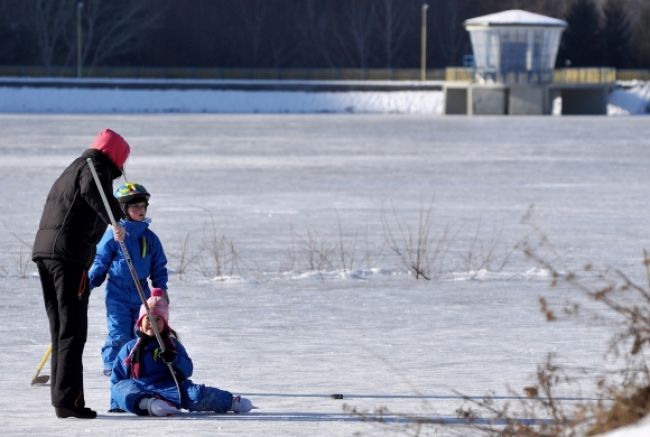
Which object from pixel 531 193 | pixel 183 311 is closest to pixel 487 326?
pixel 183 311

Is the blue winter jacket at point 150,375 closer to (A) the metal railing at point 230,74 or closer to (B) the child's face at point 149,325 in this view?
(B) the child's face at point 149,325

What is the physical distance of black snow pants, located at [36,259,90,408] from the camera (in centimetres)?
760

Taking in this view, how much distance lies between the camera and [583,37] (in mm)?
105750

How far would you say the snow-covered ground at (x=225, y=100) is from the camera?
8488 cm

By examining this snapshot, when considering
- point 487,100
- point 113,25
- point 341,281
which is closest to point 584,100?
point 487,100

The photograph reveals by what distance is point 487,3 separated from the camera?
117562 millimetres

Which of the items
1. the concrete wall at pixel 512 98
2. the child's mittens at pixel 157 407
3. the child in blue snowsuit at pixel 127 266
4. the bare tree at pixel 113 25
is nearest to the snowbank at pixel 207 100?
the concrete wall at pixel 512 98

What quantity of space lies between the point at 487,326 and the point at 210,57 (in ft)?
326

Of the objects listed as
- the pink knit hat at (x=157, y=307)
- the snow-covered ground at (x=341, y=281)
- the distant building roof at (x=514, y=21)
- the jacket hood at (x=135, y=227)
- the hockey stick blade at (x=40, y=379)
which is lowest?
the distant building roof at (x=514, y=21)

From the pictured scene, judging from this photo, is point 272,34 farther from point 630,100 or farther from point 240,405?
point 240,405

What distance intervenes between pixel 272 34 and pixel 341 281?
96.7 m

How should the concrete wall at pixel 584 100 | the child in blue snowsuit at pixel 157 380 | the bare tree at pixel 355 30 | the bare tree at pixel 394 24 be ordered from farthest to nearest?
the bare tree at pixel 394 24 → the bare tree at pixel 355 30 → the concrete wall at pixel 584 100 → the child in blue snowsuit at pixel 157 380

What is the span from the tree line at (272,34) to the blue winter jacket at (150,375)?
3702 inches

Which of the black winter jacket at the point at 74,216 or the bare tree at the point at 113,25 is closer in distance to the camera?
the black winter jacket at the point at 74,216
